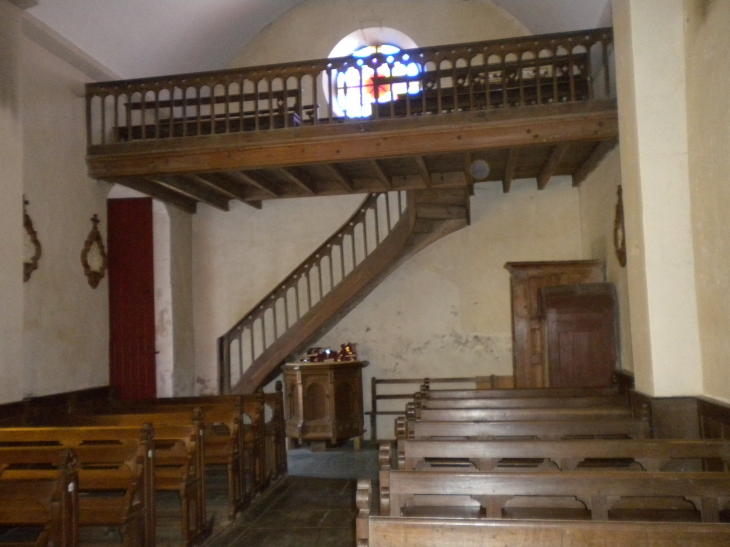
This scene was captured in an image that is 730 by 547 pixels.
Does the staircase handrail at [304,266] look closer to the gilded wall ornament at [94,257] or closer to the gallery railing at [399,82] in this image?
the gallery railing at [399,82]

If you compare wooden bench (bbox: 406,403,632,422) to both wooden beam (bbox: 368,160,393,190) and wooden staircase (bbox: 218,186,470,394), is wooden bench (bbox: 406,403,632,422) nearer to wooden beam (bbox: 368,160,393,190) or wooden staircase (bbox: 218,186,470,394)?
wooden beam (bbox: 368,160,393,190)

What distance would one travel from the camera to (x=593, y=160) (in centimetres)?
784

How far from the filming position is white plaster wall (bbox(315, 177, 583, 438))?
369 inches

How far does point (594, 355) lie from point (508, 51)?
3462mm

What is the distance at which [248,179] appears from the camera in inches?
314

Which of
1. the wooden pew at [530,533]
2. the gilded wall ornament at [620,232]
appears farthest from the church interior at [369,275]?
the gilded wall ornament at [620,232]

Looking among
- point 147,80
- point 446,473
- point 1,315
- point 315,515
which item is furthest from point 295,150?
point 446,473

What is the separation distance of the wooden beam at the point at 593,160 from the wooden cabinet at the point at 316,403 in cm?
419

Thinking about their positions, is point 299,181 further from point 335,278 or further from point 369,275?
point 335,278

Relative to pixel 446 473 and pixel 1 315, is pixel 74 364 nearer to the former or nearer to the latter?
pixel 1 315

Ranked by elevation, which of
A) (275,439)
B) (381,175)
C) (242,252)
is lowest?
(275,439)

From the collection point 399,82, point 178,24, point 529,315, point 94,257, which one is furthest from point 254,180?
point 529,315

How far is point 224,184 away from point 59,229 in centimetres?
225

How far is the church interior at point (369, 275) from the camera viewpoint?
12.6ft
